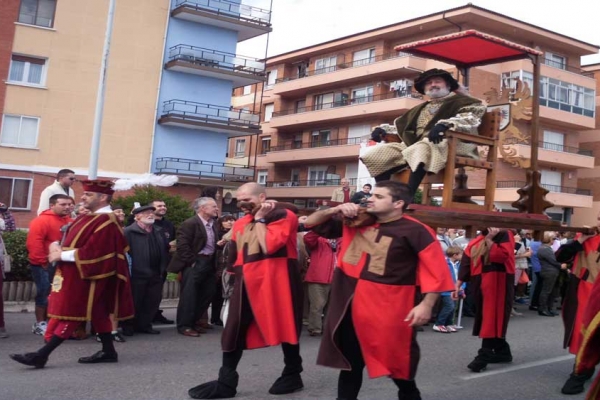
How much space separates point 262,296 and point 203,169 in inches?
937

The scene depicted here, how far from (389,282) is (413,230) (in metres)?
0.41

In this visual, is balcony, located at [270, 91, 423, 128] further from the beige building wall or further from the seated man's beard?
the seated man's beard

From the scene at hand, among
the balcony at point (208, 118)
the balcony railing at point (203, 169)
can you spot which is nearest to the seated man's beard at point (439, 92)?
the balcony at point (208, 118)

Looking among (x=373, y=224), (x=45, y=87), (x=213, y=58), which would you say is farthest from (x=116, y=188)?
(x=213, y=58)

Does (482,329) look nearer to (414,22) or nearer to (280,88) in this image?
(414,22)

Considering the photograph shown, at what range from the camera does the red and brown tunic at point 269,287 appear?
18.7 feet

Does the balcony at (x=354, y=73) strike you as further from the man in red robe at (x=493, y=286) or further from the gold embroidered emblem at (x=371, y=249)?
the gold embroidered emblem at (x=371, y=249)

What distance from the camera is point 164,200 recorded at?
1891cm

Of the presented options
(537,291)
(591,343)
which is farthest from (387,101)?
(591,343)

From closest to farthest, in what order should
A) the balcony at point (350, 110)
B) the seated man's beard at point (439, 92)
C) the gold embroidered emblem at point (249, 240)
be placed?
the gold embroidered emblem at point (249, 240) < the seated man's beard at point (439, 92) < the balcony at point (350, 110)

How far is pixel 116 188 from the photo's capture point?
7086 mm

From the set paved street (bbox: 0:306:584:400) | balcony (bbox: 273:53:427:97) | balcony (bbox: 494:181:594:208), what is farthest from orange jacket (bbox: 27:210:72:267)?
balcony (bbox: 494:181:594:208)

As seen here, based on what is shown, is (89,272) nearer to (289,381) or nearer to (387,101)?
(289,381)

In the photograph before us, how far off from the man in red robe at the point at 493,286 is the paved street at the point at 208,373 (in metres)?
0.33
